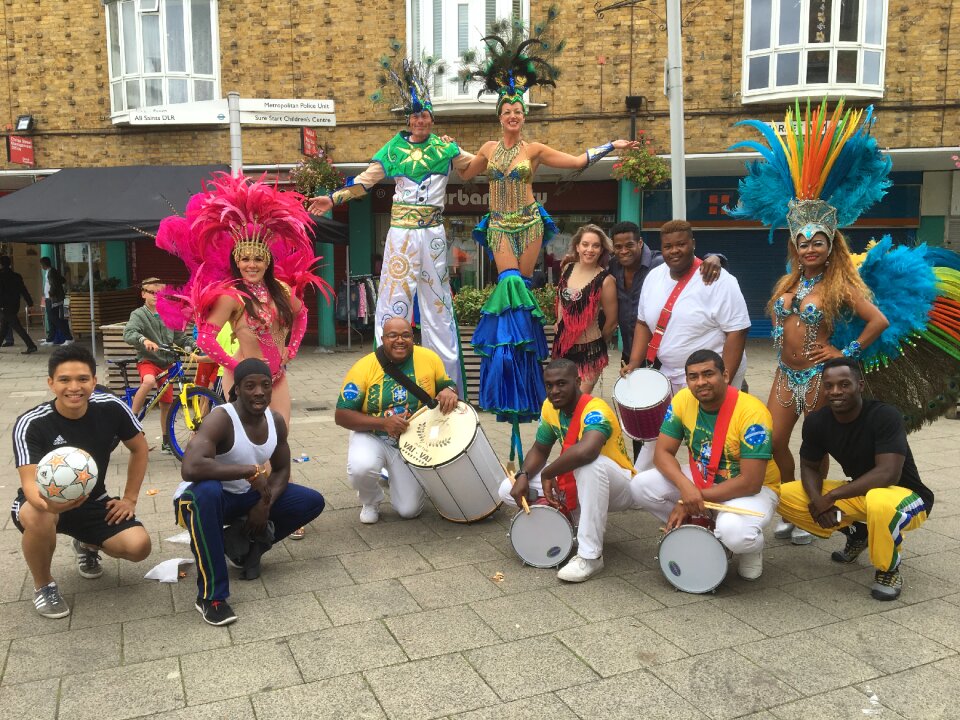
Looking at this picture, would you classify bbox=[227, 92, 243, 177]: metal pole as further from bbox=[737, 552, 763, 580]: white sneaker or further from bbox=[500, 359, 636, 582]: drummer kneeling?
bbox=[737, 552, 763, 580]: white sneaker

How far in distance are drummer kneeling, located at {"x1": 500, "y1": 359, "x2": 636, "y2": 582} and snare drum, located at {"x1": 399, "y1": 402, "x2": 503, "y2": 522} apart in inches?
14.2

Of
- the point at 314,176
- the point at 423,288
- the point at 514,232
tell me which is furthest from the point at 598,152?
the point at 314,176

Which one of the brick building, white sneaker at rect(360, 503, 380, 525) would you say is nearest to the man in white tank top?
white sneaker at rect(360, 503, 380, 525)

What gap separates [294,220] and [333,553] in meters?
1.99

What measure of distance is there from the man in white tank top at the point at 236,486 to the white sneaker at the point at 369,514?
782 millimetres

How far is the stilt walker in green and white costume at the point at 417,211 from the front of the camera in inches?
238

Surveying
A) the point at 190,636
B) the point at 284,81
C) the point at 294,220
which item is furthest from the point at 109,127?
the point at 190,636

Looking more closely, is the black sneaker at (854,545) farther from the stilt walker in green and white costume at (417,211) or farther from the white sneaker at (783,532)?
the stilt walker in green and white costume at (417,211)

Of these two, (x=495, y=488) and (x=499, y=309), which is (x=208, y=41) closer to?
(x=499, y=309)

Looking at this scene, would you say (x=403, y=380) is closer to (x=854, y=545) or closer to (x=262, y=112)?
(x=854, y=545)

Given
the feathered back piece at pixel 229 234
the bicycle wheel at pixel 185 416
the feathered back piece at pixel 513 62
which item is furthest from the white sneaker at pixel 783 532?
the bicycle wheel at pixel 185 416

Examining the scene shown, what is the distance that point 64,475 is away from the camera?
343 cm

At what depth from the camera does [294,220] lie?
16.7ft

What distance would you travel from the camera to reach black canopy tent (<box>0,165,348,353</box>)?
11359 mm
